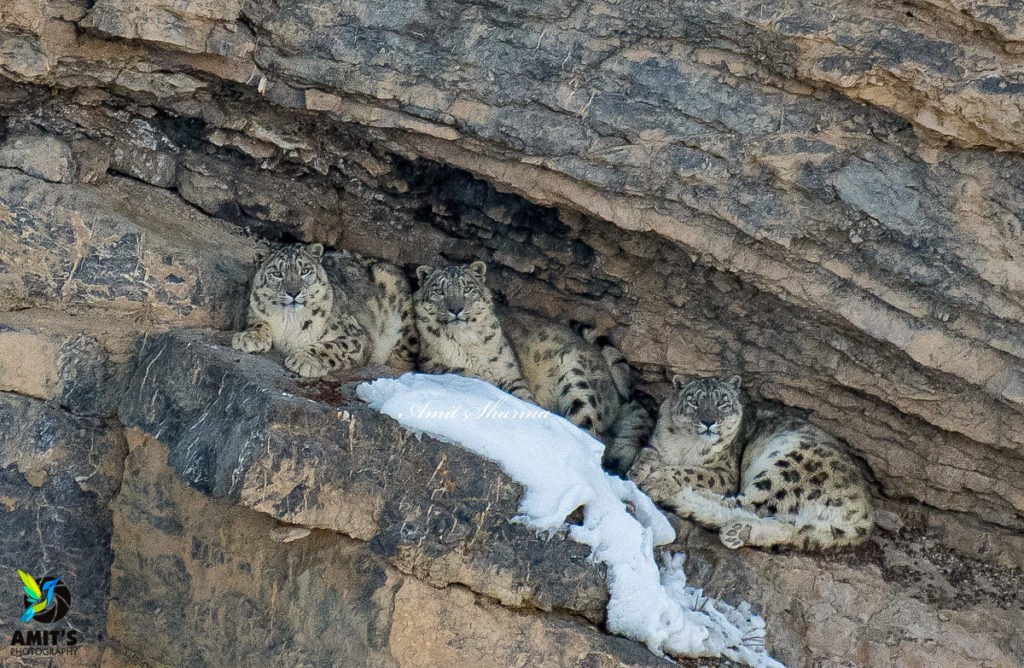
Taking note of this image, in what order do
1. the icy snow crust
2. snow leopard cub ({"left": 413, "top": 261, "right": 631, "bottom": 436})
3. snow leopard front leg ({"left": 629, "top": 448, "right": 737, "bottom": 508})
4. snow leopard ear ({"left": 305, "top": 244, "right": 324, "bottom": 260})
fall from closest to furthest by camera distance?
the icy snow crust
snow leopard front leg ({"left": 629, "top": 448, "right": 737, "bottom": 508})
snow leopard ear ({"left": 305, "top": 244, "right": 324, "bottom": 260})
snow leopard cub ({"left": 413, "top": 261, "right": 631, "bottom": 436})

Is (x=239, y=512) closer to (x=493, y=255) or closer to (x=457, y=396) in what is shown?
(x=457, y=396)

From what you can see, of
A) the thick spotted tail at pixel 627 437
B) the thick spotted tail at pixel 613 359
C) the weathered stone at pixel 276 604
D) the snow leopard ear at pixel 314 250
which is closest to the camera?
the weathered stone at pixel 276 604

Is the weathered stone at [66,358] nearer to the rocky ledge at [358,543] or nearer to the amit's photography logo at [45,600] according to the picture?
the rocky ledge at [358,543]

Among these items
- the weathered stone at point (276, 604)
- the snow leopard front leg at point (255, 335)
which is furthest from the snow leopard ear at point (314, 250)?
the weathered stone at point (276, 604)

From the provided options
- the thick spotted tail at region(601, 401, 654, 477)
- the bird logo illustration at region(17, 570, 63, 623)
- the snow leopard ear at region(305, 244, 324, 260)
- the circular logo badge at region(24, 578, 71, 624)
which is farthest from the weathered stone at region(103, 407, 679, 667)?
the thick spotted tail at region(601, 401, 654, 477)

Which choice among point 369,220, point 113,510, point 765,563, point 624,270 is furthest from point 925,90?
point 113,510

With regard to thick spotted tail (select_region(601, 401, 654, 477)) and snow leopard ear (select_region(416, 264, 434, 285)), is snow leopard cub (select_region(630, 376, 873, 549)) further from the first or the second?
snow leopard ear (select_region(416, 264, 434, 285))

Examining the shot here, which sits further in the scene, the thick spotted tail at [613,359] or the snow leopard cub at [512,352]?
the thick spotted tail at [613,359]
